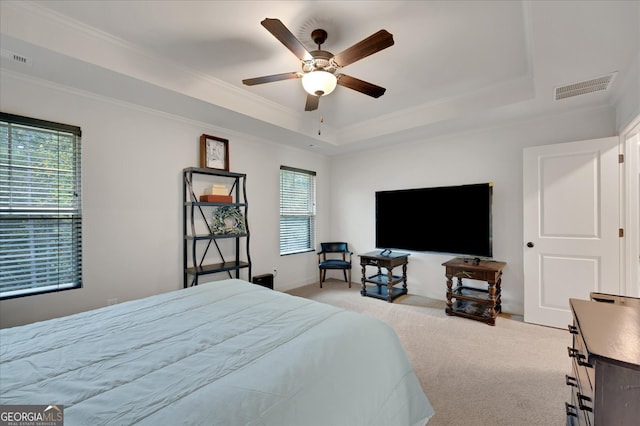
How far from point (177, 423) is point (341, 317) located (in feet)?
3.10

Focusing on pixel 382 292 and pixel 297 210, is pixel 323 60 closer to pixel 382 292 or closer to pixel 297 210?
pixel 297 210

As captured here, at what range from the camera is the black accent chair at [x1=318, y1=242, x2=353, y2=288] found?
466 centimetres

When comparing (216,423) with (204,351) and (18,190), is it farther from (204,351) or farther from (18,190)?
(18,190)

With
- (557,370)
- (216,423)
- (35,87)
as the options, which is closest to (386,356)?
(216,423)

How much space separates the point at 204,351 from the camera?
1.21 metres

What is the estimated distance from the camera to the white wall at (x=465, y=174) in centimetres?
335

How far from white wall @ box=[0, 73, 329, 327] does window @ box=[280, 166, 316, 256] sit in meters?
1.13

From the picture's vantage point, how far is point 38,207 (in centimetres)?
247

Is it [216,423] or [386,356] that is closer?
[216,423]

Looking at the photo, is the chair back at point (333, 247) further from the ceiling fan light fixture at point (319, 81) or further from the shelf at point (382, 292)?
the ceiling fan light fixture at point (319, 81)

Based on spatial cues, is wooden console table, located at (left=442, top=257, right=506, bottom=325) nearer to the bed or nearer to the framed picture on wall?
the bed

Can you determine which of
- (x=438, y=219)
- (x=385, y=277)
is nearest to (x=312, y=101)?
(x=438, y=219)

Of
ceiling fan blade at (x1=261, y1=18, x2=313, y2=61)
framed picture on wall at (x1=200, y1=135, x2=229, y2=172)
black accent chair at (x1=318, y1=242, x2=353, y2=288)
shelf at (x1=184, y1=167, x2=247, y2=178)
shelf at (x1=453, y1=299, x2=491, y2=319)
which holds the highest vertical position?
ceiling fan blade at (x1=261, y1=18, x2=313, y2=61)

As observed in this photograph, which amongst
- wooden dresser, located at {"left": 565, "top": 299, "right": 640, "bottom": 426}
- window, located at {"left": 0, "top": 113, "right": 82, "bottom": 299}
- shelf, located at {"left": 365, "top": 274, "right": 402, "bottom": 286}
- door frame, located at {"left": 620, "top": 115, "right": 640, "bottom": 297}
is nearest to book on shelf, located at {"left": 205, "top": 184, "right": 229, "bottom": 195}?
window, located at {"left": 0, "top": 113, "right": 82, "bottom": 299}
